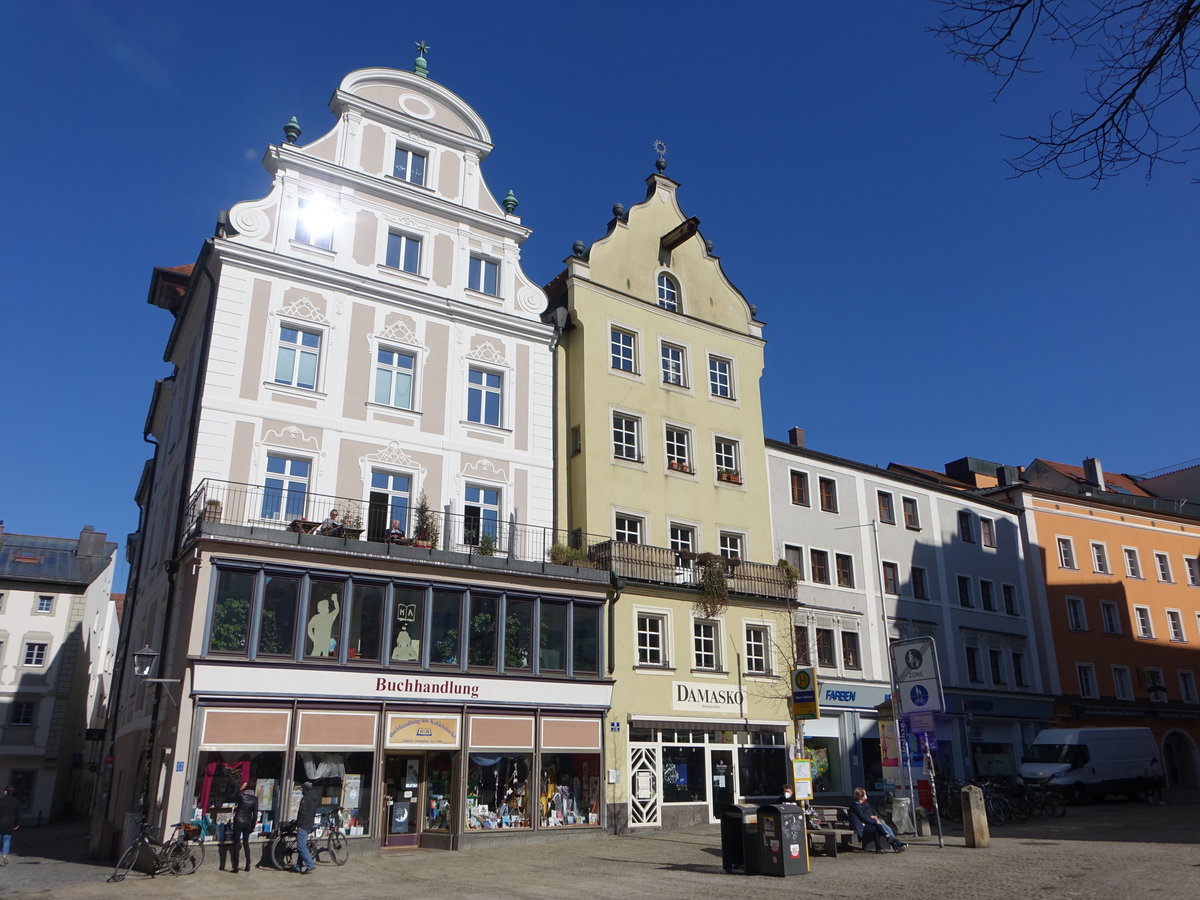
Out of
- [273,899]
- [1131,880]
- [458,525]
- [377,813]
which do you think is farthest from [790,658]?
[273,899]

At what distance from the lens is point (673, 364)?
3278 cm

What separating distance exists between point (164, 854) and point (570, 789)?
33.1 ft

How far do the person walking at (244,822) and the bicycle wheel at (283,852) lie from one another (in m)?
0.56

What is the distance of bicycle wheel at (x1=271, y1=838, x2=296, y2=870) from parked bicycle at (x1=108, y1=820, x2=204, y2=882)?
1.32 metres

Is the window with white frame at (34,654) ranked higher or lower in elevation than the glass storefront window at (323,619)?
higher

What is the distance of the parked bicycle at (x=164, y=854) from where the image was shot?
706 inches

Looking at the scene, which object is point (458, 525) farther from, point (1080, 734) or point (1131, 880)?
point (1080, 734)

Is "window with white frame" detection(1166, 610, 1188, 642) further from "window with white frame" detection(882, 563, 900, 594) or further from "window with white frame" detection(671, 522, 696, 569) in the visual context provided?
"window with white frame" detection(671, 522, 696, 569)

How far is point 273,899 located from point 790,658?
1894 centimetres

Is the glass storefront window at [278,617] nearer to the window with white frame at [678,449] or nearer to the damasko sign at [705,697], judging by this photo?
the damasko sign at [705,697]

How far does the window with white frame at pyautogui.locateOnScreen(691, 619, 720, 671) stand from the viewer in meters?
Result: 28.8

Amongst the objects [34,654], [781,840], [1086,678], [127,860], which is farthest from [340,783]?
[1086,678]

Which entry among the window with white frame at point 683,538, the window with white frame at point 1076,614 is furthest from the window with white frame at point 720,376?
the window with white frame at point 1076,614

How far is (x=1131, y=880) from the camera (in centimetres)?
1449
